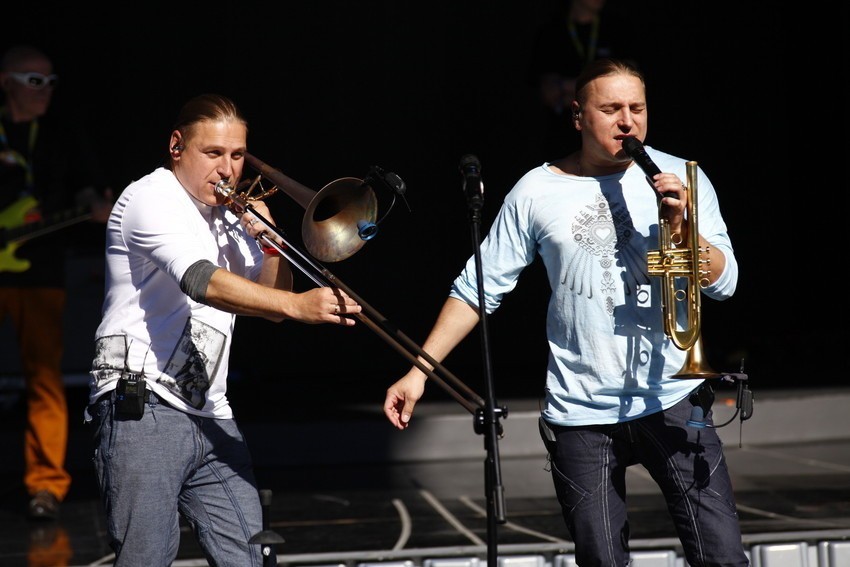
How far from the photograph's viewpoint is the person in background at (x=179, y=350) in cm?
286

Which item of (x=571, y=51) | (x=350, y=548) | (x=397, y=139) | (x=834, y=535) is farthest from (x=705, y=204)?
(x=397, y=139)

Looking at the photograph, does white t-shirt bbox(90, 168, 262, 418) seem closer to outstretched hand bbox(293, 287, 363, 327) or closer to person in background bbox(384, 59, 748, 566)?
outstretched hand bbox(293, 287, 363, 327)

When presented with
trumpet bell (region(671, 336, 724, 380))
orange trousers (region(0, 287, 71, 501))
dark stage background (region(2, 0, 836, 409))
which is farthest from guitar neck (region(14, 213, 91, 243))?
trumpet bell (region(671, 336, 724, 380))

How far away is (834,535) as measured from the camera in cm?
374

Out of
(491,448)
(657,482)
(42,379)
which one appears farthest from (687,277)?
(42,379)

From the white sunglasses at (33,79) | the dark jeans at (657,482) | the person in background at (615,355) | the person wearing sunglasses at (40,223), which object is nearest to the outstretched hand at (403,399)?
the person in background at (615,355)

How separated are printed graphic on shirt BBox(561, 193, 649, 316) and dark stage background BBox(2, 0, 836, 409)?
478 cm

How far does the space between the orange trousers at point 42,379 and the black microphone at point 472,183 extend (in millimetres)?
2962

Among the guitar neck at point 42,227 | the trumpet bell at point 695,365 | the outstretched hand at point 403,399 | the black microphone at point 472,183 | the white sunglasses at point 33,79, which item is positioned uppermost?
the white sunglasses at point 33,79

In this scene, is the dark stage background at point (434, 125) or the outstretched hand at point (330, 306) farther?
the dark stage background at point (434, 125)

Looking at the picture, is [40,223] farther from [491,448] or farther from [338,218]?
[491,448]

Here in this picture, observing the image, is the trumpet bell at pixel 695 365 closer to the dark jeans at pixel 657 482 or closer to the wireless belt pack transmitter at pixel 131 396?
the dark jeans at pixel 657 482

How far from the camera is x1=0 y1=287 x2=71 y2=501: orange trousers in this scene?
5.12m

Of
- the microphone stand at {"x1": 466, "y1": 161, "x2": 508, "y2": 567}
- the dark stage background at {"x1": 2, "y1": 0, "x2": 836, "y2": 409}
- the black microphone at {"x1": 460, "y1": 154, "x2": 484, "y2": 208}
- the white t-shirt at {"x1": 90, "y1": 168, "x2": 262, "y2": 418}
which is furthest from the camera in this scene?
the dark stage background at {"x1": 2, "y1": 0, "x2": 836, "y2": 409}
